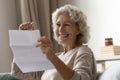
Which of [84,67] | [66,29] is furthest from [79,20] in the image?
[84,67]

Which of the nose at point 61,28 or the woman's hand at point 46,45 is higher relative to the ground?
Answer: the nose at point 61,28

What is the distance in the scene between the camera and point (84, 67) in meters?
1.34

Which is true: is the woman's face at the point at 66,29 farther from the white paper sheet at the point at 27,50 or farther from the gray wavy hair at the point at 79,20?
the white paper sheet at the point at 27,50

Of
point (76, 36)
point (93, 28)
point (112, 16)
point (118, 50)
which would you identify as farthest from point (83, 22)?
point (93, 28)

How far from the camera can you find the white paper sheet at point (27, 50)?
1.28 metres

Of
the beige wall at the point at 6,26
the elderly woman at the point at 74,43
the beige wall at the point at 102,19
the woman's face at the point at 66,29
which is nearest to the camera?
the elderly woman at the point at 74,43

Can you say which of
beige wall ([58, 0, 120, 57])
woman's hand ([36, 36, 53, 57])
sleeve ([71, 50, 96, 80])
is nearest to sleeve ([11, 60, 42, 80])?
sleeve ([71, 50, 96, 80])

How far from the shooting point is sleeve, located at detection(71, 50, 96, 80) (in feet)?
4.26

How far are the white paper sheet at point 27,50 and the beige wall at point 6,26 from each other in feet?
4.92

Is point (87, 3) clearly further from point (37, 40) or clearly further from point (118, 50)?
point (37, 40)

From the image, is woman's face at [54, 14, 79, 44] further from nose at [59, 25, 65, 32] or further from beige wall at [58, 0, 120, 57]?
beige wall at [58, 0, 120, 57]

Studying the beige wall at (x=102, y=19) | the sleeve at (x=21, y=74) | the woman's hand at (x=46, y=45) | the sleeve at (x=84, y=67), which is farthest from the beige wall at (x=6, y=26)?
the woman's hand at (x=46, y=45)

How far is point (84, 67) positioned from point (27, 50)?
30cm

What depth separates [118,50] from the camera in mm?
1999
